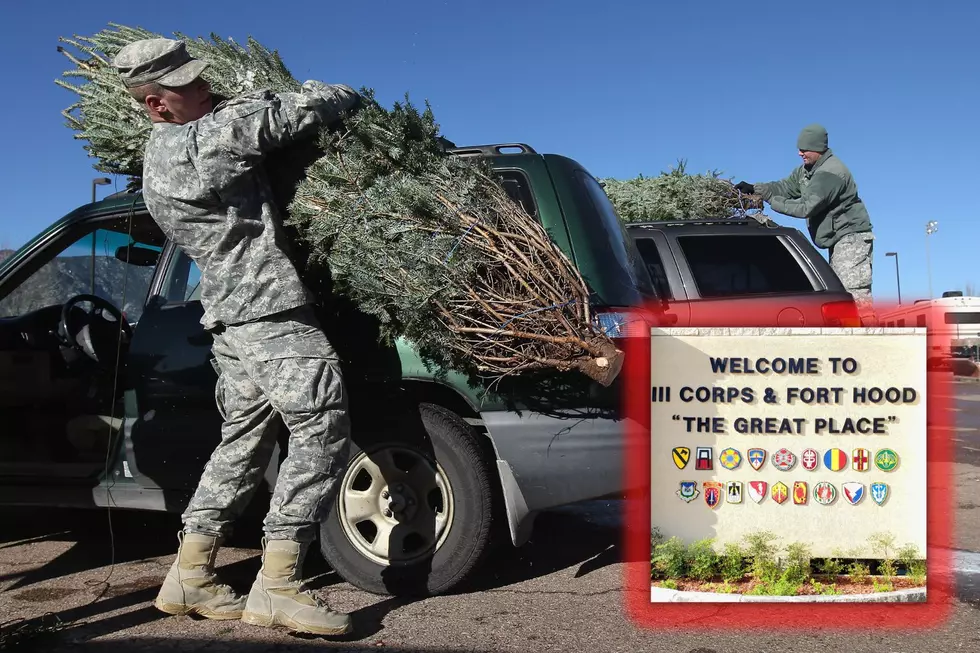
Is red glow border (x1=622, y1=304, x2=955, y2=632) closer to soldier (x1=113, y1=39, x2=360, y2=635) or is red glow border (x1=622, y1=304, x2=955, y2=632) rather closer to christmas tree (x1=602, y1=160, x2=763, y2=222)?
soldier (x1=113, y1=39, x2=360, y2=635)

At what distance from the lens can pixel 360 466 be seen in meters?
3.76

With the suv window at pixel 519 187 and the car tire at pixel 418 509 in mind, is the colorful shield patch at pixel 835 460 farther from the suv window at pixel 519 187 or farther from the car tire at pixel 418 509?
the suv window at pixel 519 187

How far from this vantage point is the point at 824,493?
3.12 metres

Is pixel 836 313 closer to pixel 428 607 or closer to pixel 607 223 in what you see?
pixel 607 223

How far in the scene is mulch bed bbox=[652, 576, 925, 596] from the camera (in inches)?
125

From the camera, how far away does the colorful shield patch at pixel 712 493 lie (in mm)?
3150

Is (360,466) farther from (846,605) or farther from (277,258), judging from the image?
(846,605)

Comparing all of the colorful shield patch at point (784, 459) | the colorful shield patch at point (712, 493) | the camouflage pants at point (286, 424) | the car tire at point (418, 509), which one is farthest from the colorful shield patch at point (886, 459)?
the camouflage pants at point (286, 424)

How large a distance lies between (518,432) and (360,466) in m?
0.76

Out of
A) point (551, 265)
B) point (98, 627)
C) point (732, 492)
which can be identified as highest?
point (551, 265)

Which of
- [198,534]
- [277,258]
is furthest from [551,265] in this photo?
[198,534]

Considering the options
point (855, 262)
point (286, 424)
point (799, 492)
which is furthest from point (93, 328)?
point (855, 262)

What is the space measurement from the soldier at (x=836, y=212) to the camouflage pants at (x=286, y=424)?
165 inches

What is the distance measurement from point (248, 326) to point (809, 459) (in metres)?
2.17
